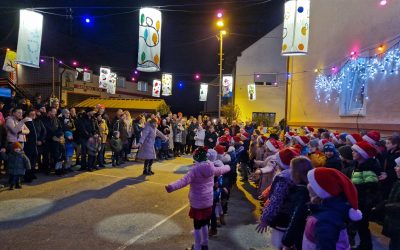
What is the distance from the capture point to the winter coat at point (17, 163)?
25.8 feet

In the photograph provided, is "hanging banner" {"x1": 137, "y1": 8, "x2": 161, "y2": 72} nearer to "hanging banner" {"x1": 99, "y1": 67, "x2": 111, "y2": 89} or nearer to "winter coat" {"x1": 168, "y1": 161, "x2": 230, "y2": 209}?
"winter coat" {"x1": 168, "y1": 161, "x2": 230, "y2": 209}

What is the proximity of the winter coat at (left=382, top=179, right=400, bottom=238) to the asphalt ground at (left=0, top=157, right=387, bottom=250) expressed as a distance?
1.75 m

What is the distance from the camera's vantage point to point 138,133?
1378 centimetres

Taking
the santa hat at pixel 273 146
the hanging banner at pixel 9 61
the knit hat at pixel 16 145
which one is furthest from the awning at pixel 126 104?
the santa hat at pixel 273 146

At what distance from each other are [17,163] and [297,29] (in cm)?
1062

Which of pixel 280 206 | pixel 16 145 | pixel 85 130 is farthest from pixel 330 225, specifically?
pixel 85 130

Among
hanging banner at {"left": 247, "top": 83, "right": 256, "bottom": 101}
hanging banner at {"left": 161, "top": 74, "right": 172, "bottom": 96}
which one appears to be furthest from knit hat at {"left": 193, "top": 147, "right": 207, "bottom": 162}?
hanging banner at {"left": 247, "top": 83, "right": 256, "bottom": 101}

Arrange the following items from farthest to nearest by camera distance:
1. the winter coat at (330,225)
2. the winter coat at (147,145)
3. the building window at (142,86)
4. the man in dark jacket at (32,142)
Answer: the building window at (142,86) → the winter coat at (147,145) → the man in dark jacket at (32,142) → the winter coat at (330,225)

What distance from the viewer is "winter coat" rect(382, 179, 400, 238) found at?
3.99 meters

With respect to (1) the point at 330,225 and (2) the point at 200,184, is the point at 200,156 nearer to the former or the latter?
(2) the point at 200,184

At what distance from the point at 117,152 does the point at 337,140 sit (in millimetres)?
7647

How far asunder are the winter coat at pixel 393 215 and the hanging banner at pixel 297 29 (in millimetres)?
9142

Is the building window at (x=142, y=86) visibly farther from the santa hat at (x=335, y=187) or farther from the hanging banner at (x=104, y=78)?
the santa hat at (x=335, y=187)

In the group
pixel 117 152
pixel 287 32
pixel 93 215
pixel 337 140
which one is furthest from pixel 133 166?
pixel 287 32
